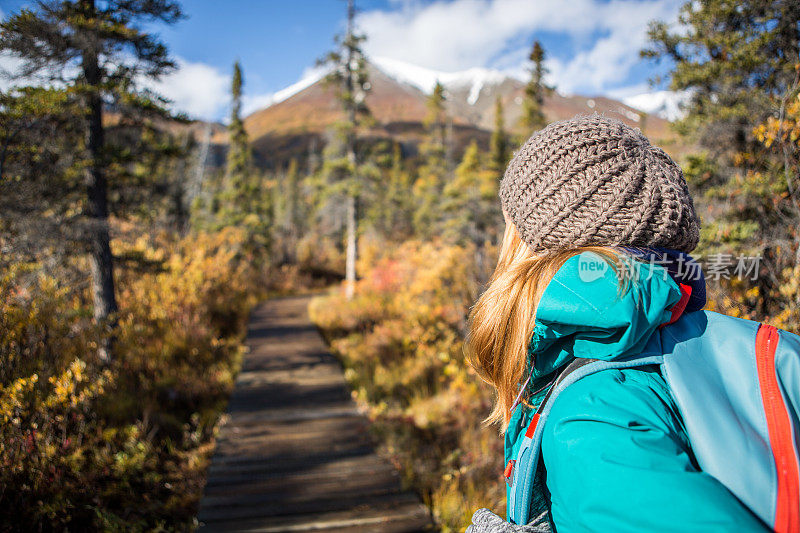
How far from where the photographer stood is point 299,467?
509 centimetres

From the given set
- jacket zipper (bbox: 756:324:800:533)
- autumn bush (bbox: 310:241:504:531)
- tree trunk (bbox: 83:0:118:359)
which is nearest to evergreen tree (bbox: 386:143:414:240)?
autumn bush (bbox: 310:241:504:531)

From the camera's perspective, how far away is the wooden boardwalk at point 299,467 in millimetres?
4152

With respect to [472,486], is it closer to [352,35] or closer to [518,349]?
[518,349]

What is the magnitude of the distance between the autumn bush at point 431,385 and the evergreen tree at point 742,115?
9.43 ft

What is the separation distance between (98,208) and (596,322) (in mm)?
7532

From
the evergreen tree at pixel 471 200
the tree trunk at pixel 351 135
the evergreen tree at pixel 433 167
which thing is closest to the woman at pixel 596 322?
the tree trunk at pixel 351 135

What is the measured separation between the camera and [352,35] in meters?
16.5

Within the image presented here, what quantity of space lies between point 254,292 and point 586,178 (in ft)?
65.8

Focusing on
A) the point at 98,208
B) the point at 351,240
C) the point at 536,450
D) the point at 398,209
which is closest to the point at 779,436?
the point at 536,450

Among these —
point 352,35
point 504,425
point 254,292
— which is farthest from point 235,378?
point 352,35

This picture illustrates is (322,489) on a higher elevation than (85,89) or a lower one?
lower

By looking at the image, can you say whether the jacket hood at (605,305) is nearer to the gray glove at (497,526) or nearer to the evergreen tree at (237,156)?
the gray glove at (497,526)

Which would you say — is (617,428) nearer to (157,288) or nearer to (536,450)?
(536,450)

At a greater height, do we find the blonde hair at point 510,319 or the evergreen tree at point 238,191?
the evergreen tree at point 238,191
